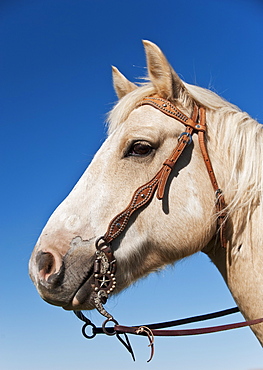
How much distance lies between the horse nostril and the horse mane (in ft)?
4.02

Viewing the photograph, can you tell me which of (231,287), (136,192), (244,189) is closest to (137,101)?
(136,192)

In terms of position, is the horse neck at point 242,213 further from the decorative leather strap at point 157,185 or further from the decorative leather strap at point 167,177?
the decorative leather strap at point 157,185

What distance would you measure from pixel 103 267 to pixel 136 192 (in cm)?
60

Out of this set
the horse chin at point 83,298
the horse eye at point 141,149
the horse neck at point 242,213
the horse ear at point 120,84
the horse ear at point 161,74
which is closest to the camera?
the horse neck at point 242,213

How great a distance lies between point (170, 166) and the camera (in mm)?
2982

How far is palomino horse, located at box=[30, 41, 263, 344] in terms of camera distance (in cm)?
275

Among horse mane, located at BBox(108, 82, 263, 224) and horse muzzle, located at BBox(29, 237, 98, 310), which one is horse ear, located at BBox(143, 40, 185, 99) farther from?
horse muzzle, located at BBox(29, 237, 98, 310)

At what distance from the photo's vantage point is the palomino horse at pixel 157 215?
9.02 ft

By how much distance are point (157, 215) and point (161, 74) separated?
4.00 ft

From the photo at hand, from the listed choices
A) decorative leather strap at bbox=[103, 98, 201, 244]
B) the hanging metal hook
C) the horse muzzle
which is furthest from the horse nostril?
the hanging metal hook

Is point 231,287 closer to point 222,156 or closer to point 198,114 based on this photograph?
point 222,156

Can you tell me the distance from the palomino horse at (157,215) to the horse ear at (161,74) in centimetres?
2

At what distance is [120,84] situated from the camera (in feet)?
13.5

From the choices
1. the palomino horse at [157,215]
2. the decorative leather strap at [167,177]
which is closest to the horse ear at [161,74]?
the palomino horse at [157,215]
